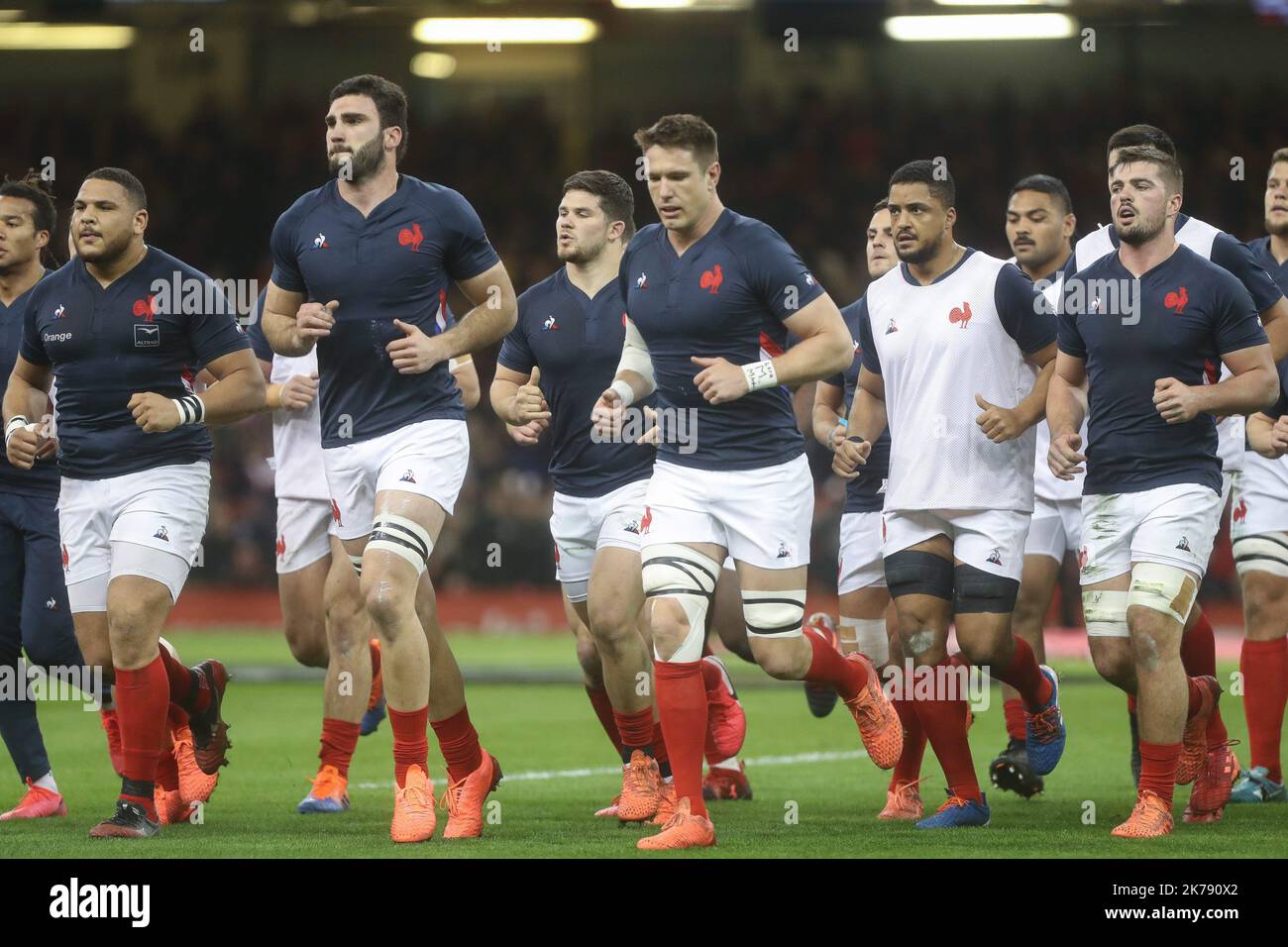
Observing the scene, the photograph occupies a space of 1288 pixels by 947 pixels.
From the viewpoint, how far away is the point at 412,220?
24.4 feet

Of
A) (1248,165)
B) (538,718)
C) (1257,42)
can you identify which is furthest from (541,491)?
(1257,42)

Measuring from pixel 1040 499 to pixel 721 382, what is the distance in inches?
124

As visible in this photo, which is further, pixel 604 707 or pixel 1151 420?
pixel 604 707

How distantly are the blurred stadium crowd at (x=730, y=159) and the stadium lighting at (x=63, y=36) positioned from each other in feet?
4.28

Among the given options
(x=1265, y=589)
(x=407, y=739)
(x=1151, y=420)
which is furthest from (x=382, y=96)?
(x=1265, y=589)

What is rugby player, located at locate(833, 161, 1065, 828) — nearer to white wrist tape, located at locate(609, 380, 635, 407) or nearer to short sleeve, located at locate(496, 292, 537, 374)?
white wrist tape, located at locate(609, 380, 635, 407)

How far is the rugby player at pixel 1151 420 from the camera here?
714 centimetres

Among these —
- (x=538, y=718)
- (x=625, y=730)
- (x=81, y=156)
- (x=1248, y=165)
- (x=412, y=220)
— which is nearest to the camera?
(x=412, y=220)

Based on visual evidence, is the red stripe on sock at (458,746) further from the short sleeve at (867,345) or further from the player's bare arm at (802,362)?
the short sleeve at (867,345)

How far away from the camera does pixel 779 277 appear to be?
708 centimetres

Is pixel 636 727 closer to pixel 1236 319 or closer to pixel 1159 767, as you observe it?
pixel 1159 767

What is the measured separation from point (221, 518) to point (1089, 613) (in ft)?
55.8

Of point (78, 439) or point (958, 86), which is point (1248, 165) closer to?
point (958, 86)

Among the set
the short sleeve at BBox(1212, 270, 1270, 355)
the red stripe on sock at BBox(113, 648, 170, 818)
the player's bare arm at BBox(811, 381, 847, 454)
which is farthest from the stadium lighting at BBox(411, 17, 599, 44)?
the short sleeve at BBox(1212, 270, 1270, 355)
